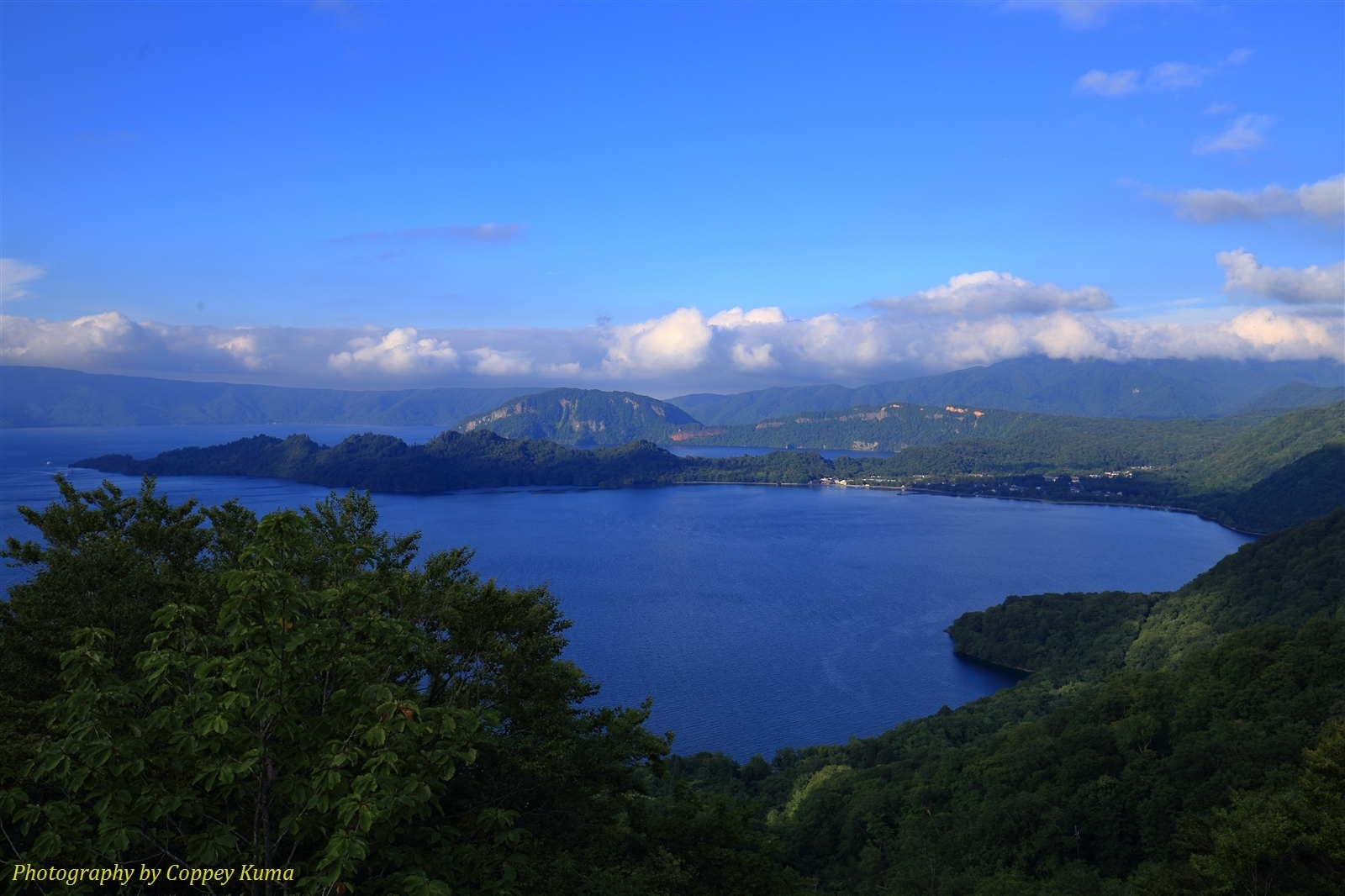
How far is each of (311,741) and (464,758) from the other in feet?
3.45

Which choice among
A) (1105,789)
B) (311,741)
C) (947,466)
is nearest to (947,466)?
(947,466)

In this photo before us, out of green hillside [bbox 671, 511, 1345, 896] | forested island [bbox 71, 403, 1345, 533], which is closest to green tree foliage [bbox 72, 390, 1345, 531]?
forested island [bbox 71, 403, 1345, 533]

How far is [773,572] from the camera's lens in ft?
244

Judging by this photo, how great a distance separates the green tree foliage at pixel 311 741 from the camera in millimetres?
4836

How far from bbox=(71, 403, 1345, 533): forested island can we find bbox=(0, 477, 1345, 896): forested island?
93.8 metres

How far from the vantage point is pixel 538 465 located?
164 metres

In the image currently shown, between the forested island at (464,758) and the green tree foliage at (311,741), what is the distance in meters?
0.03

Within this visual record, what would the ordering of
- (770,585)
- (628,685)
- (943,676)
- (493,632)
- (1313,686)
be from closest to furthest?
(493,632) → (1313,686) → (628,685) → (943,676) → (770,585)

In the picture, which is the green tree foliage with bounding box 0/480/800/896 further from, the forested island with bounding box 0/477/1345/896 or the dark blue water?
the dark blue water

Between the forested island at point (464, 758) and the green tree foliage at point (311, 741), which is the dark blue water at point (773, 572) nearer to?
the forested island at point (464, 758)

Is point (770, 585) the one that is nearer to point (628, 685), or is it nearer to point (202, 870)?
point (628, 685)

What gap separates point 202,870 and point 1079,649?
5282cm

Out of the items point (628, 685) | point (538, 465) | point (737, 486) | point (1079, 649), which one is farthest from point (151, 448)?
point (1079, 649)

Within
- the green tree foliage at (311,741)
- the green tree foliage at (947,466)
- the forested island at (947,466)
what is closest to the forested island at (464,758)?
the green tree foliage at (311,741)
